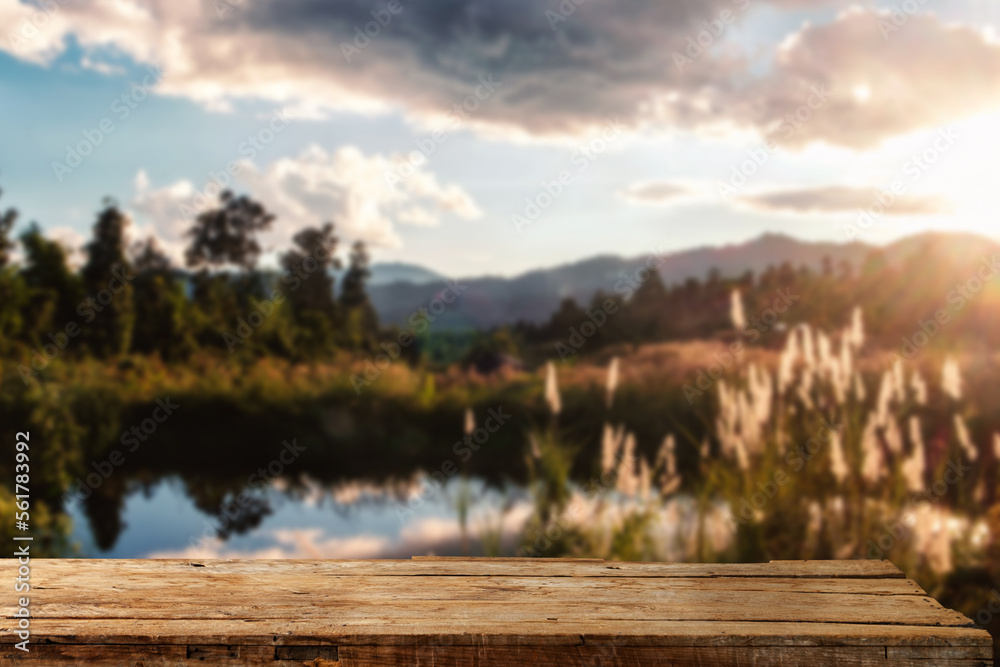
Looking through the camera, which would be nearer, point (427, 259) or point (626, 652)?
point (626, 652)

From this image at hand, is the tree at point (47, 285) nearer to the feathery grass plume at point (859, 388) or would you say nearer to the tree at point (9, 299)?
the tree at point (9, 299)

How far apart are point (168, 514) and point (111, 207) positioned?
1411 mm

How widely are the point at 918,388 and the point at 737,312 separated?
84cm

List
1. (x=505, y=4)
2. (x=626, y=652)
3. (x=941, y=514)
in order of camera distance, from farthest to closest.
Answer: (x=505, y=4)
(x=941, y=514)
(x=626, y=652)

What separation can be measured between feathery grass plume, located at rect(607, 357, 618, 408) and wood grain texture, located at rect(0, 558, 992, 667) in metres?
2.60

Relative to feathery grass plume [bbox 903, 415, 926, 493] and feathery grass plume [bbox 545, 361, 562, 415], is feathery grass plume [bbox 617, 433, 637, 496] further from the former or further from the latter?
feathery grass plume [bbox 903, 415, 926, 493]

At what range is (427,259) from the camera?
411cm

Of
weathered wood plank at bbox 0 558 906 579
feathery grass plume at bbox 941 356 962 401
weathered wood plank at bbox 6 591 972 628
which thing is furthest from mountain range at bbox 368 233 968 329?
weathered wood plank at bbox 6 591 972 628

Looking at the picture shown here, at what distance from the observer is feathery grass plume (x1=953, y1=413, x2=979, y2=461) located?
383 centimetres

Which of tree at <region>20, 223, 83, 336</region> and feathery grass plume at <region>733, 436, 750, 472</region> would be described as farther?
tree at <region>20, 223, 83, 336</region>

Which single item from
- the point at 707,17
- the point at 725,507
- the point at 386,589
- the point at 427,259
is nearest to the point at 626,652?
the point at 386,589

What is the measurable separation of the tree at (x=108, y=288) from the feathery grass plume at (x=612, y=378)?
2.24m

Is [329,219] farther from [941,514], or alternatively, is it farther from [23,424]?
[941,514]

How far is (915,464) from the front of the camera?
11.9 ft
